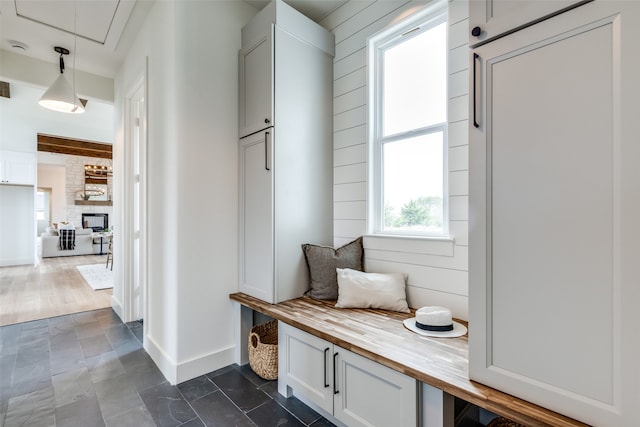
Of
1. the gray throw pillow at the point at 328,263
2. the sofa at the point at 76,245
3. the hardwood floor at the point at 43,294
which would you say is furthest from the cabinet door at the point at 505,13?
the sofa at the point at 76,245

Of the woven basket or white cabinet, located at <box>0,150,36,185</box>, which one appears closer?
the woven basket

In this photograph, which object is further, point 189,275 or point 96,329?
point 96,329

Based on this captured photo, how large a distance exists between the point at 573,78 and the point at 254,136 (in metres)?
1.87

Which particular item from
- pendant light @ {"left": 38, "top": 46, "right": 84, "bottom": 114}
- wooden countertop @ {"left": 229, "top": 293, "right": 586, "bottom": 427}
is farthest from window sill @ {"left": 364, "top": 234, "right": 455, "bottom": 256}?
pendant light @ {"left": 38, "top": 46, "right": 84, "bottom": 114}

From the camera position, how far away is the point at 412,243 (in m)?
2.06

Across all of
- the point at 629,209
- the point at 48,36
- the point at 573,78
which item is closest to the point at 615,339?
the point at 629,209

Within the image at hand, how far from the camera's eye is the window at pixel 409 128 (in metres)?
2.00

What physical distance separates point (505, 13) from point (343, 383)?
5.83ft

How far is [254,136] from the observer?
7.60 feet

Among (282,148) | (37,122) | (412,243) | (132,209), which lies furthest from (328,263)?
(37,122)

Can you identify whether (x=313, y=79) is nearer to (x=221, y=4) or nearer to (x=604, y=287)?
(x=221, y=4)

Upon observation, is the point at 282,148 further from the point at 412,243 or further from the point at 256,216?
the point at 412,243

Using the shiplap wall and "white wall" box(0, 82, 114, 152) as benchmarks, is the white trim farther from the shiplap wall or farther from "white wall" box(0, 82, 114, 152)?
"white wall" box(0, 82, 114, 152)

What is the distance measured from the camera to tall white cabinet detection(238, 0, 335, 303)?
7.22 feet
